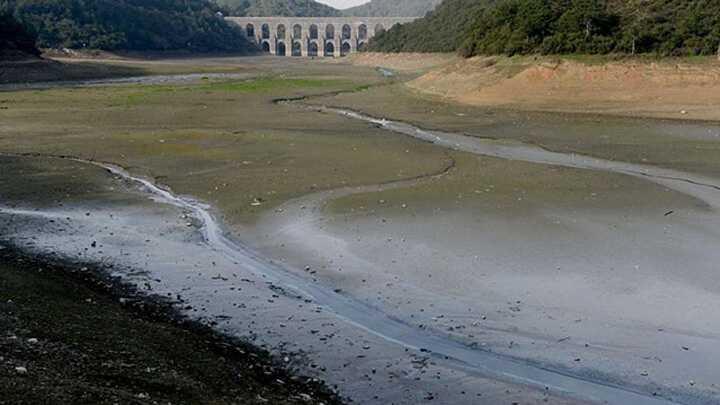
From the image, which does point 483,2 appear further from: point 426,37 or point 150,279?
point 150,279

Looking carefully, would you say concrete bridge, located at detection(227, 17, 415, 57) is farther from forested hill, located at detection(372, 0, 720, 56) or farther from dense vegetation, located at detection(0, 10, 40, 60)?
forested hill, located at detection(372, 0, 720, 56)

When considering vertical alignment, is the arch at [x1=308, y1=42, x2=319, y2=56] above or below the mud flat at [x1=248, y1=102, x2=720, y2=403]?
above

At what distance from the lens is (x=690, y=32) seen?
4706cm

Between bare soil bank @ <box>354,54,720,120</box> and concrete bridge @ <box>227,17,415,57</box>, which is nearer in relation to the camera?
bare soil bank @ <box>354,54,720,120</box>

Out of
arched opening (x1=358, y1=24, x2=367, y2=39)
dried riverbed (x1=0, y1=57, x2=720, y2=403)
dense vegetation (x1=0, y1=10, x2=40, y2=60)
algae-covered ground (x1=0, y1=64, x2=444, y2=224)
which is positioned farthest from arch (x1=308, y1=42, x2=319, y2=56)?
dried riverbed (x1=0, y1=57, x2=720, y2=403)

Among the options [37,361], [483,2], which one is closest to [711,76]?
[37,361]

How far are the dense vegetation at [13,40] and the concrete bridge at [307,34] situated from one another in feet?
329

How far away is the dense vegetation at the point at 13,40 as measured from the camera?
8400 cm

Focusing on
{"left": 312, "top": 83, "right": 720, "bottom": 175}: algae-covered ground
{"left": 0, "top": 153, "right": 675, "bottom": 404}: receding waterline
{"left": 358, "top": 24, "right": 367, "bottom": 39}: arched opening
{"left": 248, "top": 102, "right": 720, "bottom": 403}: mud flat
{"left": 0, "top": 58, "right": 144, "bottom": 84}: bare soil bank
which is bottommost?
{"left": 0, "top": 153, "right": 675, "bottom": 404}: receding waterline

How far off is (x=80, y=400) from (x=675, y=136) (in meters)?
29.2

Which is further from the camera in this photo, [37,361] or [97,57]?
[97,57]

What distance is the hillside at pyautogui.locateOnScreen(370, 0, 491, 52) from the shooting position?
3944 inches

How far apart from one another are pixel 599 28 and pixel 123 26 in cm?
11615

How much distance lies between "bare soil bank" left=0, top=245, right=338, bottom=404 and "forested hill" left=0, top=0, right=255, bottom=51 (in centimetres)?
11150
